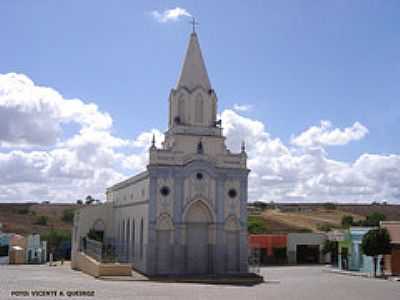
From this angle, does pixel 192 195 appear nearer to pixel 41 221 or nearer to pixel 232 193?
pixel 232 193

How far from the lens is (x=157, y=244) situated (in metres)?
32.9

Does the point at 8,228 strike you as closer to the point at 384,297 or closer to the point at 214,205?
the point at 214,205

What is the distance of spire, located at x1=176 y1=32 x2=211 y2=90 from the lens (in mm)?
36562

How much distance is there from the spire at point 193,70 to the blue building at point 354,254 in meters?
17.3

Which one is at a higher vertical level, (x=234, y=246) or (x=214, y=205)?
(x=214, y=205)

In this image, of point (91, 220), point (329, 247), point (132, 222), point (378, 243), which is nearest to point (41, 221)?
point (91, 220)

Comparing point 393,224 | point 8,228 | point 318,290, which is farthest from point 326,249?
point 8,228

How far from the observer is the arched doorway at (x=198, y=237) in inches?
1325

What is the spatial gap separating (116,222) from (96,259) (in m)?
10.5

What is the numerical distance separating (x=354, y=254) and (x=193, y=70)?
66.4ft

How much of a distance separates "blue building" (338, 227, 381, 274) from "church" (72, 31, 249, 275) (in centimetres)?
1241

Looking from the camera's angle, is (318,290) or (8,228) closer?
(318,290)

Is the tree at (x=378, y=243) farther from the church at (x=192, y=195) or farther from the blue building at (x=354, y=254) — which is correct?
the church at (x=192, y=195)

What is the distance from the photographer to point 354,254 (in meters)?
44.4
